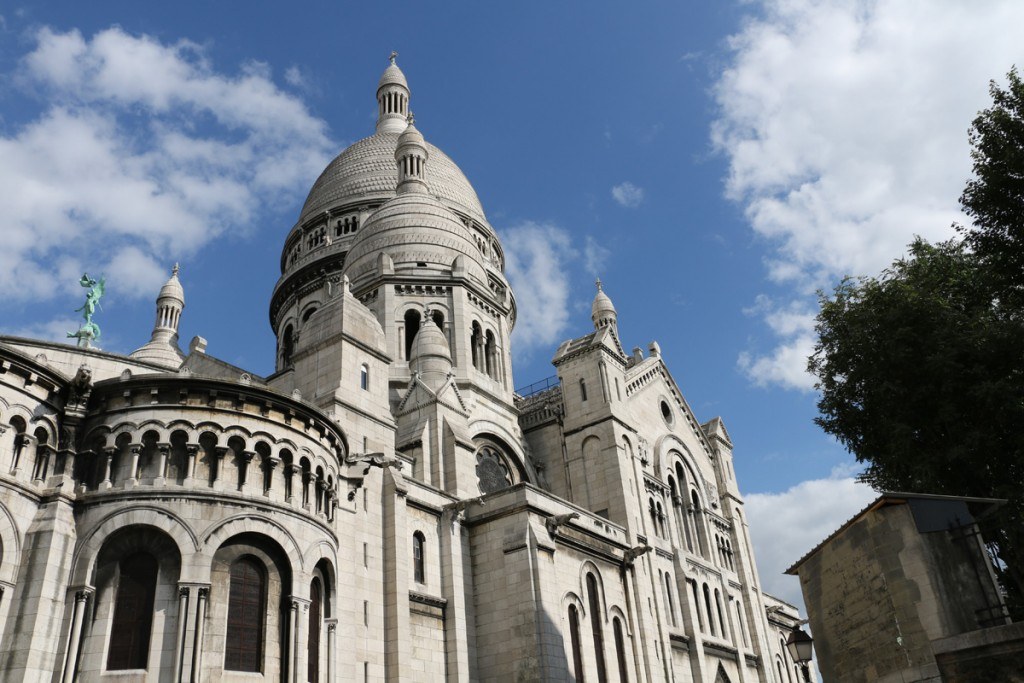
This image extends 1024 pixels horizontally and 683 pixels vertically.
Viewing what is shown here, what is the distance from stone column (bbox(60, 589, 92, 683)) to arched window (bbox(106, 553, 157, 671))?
657mm

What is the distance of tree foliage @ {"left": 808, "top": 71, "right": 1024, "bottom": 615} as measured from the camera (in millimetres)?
21453

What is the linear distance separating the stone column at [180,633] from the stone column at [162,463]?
8.74 ft

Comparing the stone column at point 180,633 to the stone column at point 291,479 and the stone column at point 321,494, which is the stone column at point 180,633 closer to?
the stone column at point 291,479

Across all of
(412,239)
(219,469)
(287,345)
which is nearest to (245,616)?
(219,469)

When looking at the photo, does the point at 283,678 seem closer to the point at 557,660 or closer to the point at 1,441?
the point at 1,441

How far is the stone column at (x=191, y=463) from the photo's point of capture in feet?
69.1

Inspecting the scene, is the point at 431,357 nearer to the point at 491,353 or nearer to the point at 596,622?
the point at 491,353

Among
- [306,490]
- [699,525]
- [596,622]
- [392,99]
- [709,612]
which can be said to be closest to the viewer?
[306,490]

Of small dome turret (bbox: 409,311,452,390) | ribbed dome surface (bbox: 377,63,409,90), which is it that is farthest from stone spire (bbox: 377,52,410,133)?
small dome turret (bbox: 409,311,452,390)

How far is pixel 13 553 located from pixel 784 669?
42505 millimetres

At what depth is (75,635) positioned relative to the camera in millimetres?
18828

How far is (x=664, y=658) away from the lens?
115ft

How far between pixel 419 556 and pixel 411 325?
57.2 feet

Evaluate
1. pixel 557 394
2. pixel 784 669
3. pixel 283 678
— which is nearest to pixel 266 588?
pixel 283 678
